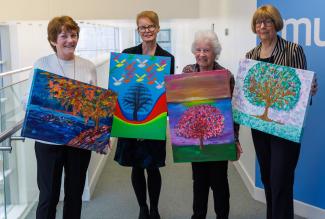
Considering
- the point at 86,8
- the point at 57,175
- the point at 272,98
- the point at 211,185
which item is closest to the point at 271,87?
the point at 272,98

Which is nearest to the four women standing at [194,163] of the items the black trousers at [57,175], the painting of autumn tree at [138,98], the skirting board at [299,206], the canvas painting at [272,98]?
the black trousers at [57,175]

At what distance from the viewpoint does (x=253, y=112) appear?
2.48 m

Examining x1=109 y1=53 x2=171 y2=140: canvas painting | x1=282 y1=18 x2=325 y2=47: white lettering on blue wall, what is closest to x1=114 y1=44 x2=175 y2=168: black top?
x1=109 y1=53 x2=171 y2=140: canvas painting

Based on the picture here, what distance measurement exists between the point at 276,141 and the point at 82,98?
1134mm

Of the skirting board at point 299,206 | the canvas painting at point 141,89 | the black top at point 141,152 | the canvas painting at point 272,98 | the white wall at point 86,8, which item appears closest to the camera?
the canvas painting at point 272,98

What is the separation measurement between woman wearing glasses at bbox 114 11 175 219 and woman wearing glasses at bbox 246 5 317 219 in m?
0.62

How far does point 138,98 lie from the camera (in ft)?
8.80

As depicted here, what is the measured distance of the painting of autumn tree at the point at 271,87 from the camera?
2336 mm

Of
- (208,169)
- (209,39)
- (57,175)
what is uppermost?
(209,39)

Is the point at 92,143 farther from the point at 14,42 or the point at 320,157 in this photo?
the point at 14,42

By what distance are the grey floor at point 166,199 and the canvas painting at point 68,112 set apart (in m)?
1.35

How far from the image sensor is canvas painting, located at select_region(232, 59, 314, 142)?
231cm

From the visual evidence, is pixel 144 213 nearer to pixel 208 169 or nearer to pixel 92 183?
pixel 208 169

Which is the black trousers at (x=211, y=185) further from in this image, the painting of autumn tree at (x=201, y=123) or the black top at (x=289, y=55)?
the black top at (x=289, y=55)
